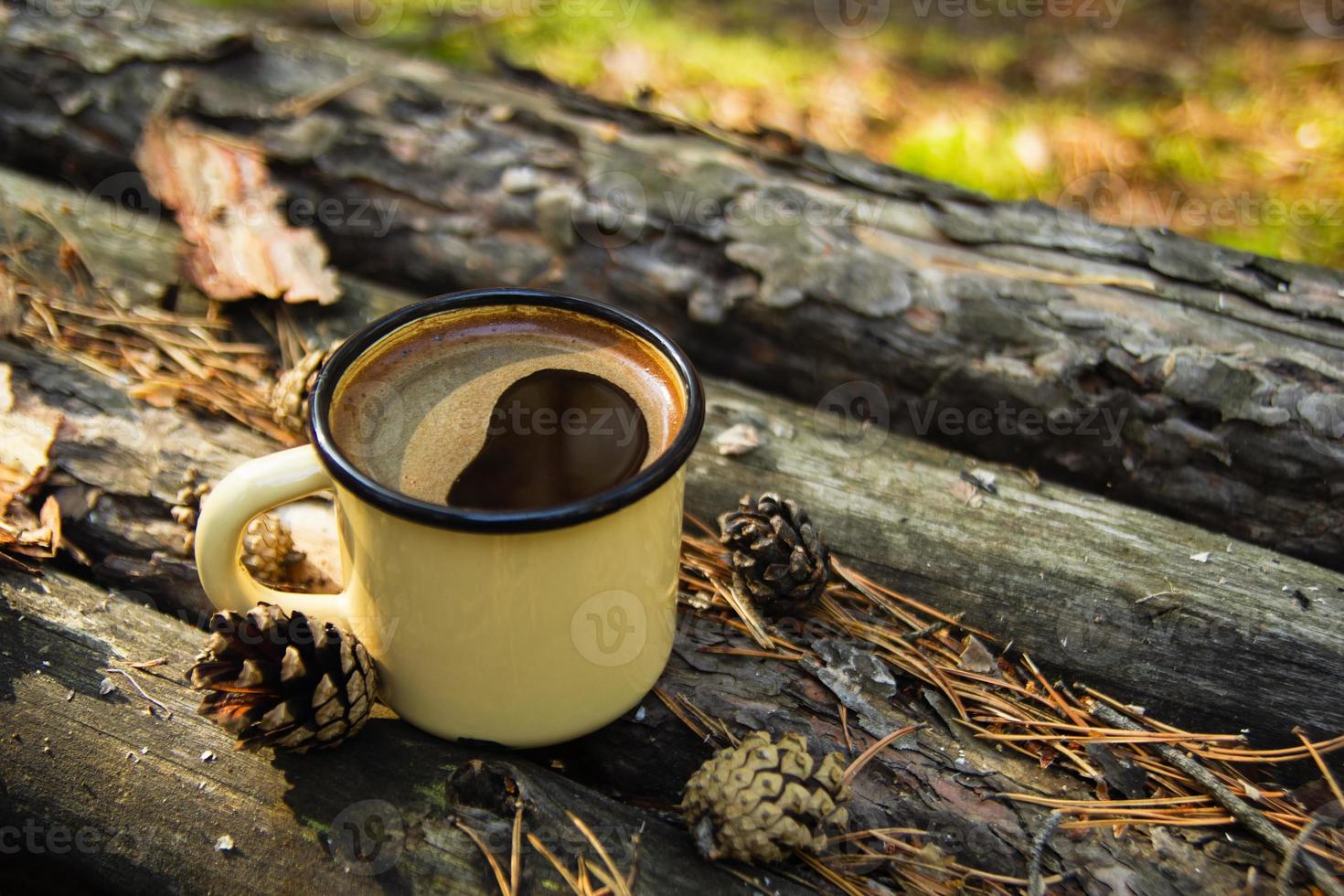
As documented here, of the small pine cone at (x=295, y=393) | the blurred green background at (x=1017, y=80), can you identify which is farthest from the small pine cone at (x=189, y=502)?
the blurred green background at (x=1017, y=80)

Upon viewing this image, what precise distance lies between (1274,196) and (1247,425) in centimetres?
177

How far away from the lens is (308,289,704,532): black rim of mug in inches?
42.7

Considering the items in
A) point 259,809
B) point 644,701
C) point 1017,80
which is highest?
point 1017,80

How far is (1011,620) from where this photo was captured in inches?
65.1

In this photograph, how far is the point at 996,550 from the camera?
172cm

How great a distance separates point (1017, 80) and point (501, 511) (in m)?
3.42

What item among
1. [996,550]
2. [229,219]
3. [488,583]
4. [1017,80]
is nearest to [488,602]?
[488,583]

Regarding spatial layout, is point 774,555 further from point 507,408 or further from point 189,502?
point 189,502

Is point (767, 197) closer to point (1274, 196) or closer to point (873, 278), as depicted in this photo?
point (873, 278)

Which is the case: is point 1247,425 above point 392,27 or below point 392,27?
below

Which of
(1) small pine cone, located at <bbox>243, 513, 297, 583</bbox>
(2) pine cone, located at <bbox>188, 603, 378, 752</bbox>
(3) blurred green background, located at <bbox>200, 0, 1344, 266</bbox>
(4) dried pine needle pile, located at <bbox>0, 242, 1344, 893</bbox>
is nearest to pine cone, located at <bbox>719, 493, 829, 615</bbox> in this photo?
(4) dried pine needle pile, located at <bbox>0, 242, 1344, 893</bbox>

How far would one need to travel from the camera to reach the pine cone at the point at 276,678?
48.9 inches

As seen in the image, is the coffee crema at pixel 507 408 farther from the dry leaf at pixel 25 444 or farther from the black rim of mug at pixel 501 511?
the dry leaf at pixel 25 444

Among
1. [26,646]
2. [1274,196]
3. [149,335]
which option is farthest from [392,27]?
[1274,196]
